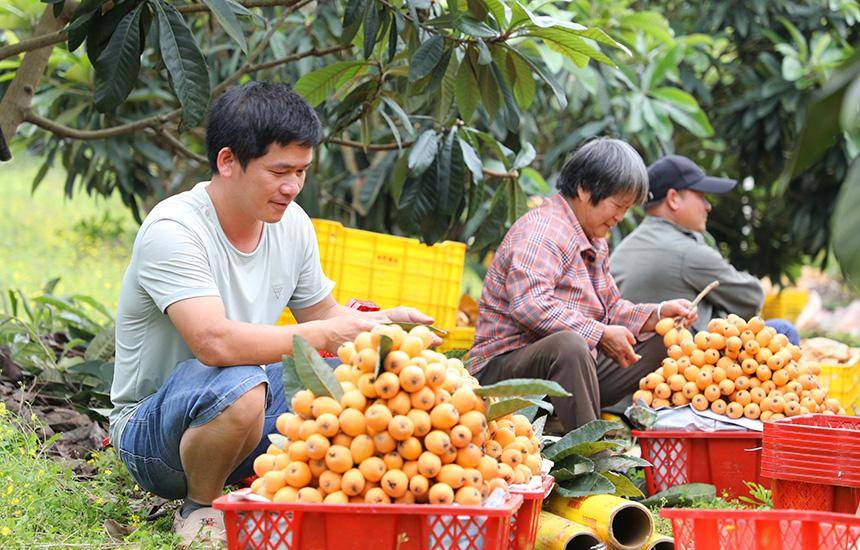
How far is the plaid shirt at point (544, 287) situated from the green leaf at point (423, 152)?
404 millimetres

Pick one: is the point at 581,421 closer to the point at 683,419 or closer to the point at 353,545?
the point at 683,419

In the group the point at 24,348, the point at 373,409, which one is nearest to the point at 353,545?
the point at 373,409

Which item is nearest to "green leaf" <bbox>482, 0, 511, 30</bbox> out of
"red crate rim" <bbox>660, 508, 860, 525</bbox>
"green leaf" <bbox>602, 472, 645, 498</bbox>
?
"green leaf" <bbox>602, 472, 645, 498</bbox>

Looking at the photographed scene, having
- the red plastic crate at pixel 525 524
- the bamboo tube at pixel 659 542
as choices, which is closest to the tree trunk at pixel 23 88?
the red plastic crate at pixel 525 524

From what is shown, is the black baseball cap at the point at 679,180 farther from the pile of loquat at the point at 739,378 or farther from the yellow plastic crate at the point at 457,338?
the pile of loquat at the point at 739,378

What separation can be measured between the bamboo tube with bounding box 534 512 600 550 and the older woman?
76 cm

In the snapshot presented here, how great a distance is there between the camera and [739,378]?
11.4 feet

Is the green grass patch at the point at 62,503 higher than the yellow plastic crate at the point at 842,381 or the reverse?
the reverse

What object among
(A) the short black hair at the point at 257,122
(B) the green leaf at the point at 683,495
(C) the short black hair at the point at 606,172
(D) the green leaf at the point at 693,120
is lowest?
(B) the green leaf at the point at 683,495

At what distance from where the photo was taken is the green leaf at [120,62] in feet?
9.18

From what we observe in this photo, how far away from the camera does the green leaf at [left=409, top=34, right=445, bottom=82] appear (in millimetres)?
3271

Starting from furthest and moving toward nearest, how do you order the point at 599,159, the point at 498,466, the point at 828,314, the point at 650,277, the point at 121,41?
the point at 828,314 → the point at 650,277 → the point at 599,159 → the point at 121,41 → the point at 498,466

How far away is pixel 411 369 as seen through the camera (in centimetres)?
210

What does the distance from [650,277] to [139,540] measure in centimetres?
264
